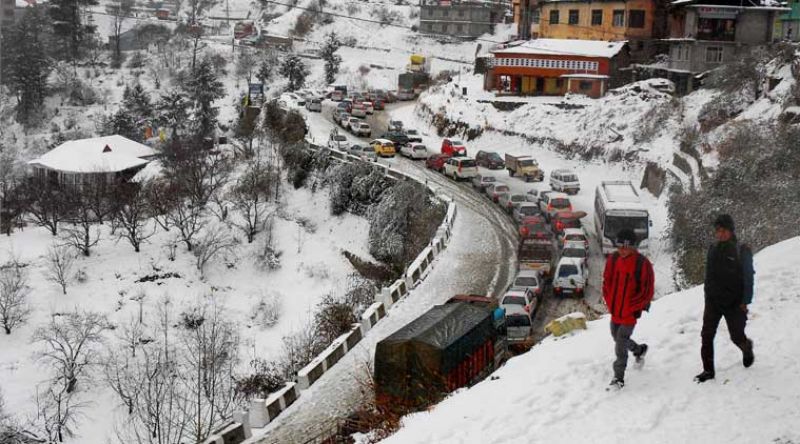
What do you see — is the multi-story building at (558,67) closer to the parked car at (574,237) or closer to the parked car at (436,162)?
A: the parked car at (436,162)

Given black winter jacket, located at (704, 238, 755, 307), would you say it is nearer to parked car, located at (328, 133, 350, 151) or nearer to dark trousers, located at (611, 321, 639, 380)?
dark trousers, located at (611, 321, 639, 380)

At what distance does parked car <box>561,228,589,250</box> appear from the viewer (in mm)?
29114

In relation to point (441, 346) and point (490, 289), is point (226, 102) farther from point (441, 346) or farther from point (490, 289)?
point (441, 346)

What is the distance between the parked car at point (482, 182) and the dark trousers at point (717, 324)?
3049cm

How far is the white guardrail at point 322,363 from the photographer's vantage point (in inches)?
712

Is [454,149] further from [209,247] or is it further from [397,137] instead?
[209,247]

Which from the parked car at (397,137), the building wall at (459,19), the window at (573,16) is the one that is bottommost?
the parked car at (397,137)

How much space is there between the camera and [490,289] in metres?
27.0

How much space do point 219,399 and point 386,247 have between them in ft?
43.2

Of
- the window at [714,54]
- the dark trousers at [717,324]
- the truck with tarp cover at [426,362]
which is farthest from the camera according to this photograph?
the window at [714,54]

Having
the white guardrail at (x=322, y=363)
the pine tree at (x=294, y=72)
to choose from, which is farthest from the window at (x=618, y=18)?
the pine tree at (x=294, y=72)

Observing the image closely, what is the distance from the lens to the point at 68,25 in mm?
94000

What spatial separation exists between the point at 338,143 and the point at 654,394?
42079 millimetres

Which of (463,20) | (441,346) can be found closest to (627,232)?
(441,346)
